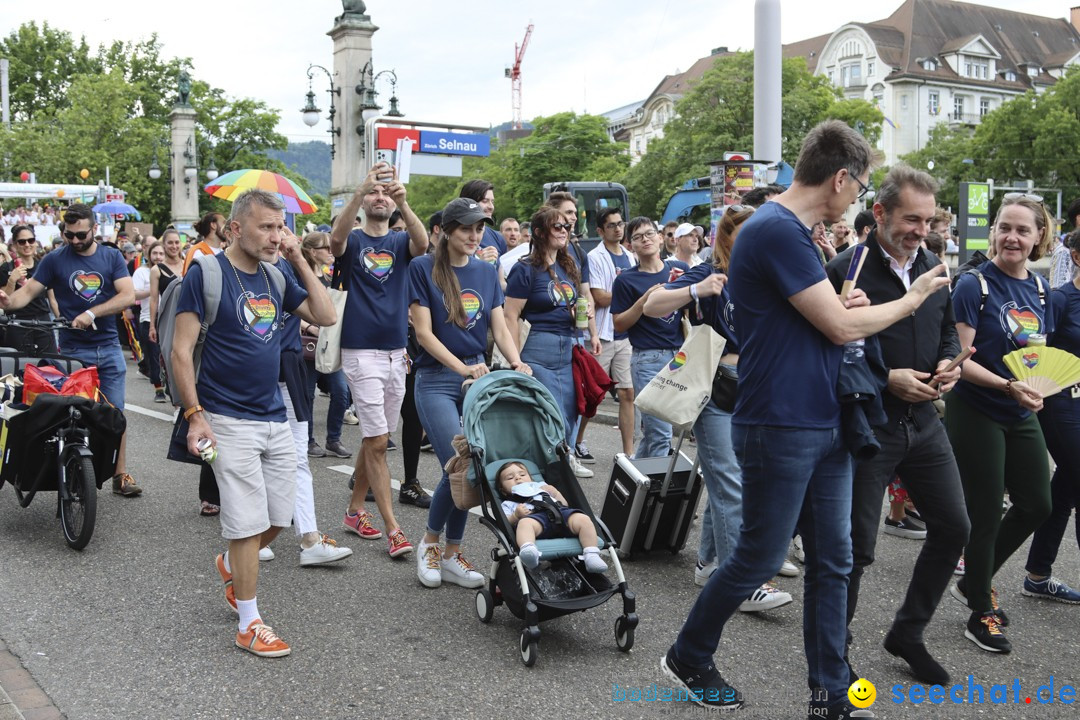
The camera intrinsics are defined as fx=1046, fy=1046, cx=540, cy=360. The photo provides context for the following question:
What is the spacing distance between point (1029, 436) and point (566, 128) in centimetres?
6587

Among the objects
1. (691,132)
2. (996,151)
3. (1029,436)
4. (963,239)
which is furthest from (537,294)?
(996,151)

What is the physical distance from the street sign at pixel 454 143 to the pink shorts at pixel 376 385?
27832mm

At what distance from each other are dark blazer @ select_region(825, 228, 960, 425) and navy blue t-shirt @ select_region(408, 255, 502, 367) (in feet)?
7.66

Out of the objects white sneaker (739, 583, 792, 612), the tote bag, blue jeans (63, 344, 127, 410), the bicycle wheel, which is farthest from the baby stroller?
blue jeans (63, 344, 127, 410)

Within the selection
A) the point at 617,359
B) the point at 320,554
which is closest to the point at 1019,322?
the point at 320,554

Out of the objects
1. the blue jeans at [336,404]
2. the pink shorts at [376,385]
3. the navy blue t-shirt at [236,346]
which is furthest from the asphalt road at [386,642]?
the blue jeans at [336,404]

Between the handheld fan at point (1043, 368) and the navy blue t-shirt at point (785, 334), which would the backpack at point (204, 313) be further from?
the handheld fan at point (1043, 368)

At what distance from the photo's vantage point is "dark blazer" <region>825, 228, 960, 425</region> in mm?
4035

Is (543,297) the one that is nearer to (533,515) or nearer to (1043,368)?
(533,515)

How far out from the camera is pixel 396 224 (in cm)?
1009

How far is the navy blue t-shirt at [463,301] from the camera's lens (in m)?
5.81

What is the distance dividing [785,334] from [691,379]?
5.20 ft

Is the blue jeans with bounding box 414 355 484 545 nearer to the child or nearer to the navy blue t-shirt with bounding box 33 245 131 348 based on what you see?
the child

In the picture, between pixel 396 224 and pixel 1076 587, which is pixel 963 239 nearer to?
pixel 396 224
